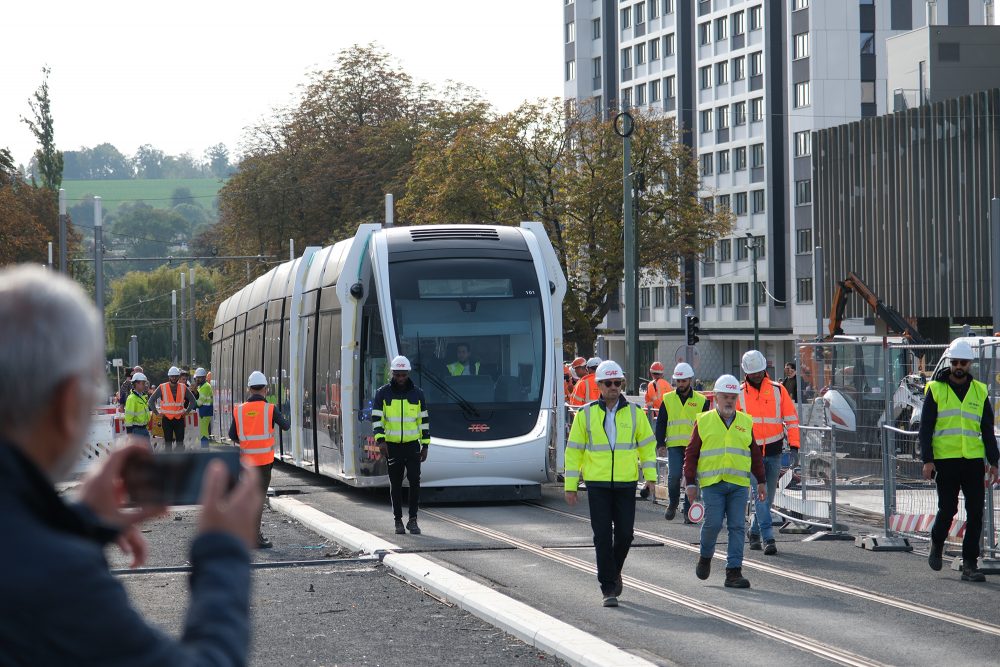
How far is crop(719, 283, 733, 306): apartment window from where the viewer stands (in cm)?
8481

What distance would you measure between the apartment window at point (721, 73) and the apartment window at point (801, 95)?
20.1 ft

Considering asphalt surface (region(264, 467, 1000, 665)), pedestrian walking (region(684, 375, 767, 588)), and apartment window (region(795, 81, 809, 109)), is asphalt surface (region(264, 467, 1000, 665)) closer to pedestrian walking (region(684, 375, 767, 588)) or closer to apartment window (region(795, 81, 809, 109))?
pedestrian walking (region(684, 375, 767, 588))

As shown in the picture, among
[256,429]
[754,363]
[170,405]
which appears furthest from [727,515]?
[170,405]

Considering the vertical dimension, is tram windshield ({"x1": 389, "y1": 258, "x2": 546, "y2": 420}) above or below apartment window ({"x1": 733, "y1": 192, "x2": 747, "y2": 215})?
below

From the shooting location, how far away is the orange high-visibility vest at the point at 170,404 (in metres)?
28.7

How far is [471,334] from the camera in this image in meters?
20.2

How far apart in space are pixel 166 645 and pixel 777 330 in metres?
79.3

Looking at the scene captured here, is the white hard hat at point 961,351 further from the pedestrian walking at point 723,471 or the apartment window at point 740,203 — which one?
the apartment window at point 740,203

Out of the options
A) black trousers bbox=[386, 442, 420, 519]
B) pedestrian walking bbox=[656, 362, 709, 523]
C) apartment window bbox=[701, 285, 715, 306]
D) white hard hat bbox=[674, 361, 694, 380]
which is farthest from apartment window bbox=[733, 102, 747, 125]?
black trousers bbox=[386, 442, 420, 519]

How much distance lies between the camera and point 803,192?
3095 inches

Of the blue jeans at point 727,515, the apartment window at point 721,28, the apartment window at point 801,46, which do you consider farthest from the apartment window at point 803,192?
the blue jeans at point 727,515

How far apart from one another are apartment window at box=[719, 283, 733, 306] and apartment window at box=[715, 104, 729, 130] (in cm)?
842

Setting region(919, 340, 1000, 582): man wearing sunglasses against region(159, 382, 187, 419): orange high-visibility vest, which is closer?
region(919, 340, 1000, 582): man wearing sunglasses

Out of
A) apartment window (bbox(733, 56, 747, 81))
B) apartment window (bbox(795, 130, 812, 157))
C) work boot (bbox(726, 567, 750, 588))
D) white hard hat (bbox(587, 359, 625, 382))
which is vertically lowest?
work boot (bbox(726, 567, 750, 588))
